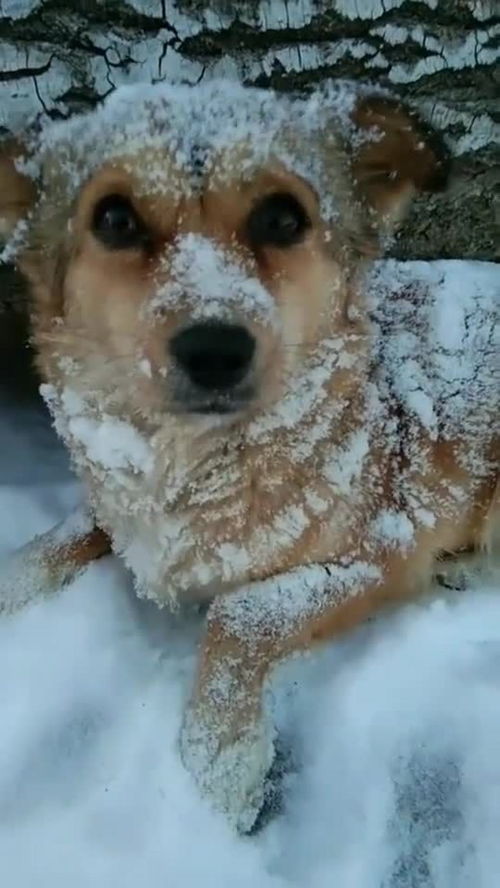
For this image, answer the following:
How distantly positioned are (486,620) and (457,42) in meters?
1.28

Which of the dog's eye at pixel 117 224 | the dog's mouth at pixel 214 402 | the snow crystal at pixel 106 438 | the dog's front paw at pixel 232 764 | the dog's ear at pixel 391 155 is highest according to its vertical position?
the dog's ear at pixel 391 155

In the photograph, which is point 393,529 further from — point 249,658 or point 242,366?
point 242,366

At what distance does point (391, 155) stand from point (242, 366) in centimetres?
61

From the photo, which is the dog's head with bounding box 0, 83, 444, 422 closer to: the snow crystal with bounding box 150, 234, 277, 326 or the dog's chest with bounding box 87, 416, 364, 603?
the snow crystal with bounding box 150, 234, 277, 326

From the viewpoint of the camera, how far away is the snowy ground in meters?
1.51

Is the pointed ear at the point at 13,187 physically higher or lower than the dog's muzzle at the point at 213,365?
higher

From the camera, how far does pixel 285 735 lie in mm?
1743

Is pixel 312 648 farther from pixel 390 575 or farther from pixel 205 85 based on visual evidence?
pixel 205 85

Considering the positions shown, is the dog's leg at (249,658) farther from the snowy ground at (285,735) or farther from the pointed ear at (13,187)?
the pointed ear at (13,187)

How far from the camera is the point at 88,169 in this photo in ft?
5.85

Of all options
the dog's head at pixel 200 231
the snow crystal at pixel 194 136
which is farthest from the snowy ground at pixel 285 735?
the snow crystal at pixel 194 136

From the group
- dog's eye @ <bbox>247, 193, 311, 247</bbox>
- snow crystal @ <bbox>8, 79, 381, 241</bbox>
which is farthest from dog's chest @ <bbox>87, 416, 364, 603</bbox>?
snow crystal @ <bbox>8, 79, 381, 241</bbox>

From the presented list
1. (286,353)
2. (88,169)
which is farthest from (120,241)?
(286,353)

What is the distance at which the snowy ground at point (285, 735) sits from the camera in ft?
4.95
